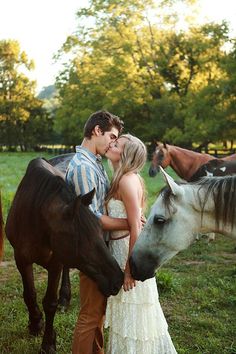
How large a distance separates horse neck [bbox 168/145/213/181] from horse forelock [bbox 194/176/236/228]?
19.5 feet

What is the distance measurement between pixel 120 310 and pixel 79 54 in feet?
112

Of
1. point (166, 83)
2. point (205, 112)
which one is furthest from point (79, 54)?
point (205, 112)

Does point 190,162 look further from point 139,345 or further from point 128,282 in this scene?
point 128,282

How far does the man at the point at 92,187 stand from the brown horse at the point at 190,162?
500 cm

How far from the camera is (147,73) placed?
30250 millimetres

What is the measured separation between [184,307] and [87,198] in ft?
8.15

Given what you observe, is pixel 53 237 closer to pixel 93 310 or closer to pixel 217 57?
pixel 93 310

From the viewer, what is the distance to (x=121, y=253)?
10.0 ft

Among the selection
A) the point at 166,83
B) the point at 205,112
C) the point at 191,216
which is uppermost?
the point at 166,83

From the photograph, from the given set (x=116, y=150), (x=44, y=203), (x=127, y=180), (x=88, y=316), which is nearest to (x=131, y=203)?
(x=127, y=180)

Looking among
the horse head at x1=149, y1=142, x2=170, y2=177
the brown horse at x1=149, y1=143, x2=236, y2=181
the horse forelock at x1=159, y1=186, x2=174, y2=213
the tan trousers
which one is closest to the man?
the tan trousers

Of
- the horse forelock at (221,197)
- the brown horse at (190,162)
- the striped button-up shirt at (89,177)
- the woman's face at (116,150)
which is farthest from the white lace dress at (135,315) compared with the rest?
the brown horse at (190,162)

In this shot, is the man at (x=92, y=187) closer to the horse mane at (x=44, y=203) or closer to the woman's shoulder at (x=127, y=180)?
the horse mane at (x=44, y=203)

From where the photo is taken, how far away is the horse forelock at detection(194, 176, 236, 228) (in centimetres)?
289
